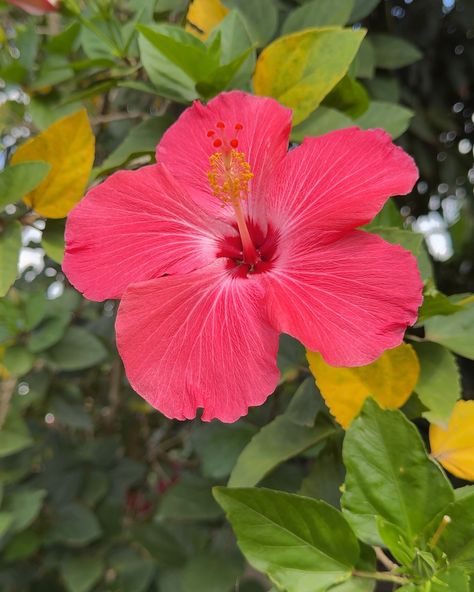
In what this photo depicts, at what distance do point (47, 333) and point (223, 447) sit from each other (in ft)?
1.36

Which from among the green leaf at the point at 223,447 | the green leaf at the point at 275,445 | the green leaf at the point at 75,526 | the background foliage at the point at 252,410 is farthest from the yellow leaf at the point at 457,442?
the green leaf at the point at 75,526

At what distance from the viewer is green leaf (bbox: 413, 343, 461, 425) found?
61 centimetres

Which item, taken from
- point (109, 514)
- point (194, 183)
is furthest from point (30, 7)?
point (109, 514)

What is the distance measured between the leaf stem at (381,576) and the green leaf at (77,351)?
2.36 feet

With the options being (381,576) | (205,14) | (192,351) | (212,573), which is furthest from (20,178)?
(212,573)

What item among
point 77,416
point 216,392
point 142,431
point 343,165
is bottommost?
point 142,431

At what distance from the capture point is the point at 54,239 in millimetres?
735

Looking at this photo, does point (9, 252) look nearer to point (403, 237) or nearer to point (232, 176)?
point (232, 176)

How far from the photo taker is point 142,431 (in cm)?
157

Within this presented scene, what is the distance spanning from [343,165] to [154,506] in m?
1.24

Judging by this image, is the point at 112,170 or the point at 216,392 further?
the point at 112,170

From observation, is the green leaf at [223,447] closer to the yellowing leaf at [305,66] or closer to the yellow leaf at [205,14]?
the yellowing leaf at [305,66]

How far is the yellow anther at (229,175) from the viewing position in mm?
606

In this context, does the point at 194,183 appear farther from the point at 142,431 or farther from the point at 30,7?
the point at 142,431
